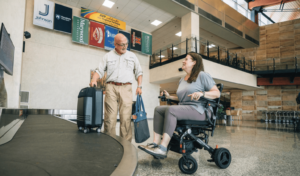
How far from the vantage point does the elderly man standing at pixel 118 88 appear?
234 cm

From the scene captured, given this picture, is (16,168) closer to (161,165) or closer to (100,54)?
(161,165)

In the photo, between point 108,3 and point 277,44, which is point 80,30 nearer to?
point 108,3

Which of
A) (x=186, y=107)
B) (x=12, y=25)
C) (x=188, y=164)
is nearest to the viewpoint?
(x=188, y=164)

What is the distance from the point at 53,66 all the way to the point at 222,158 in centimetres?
883

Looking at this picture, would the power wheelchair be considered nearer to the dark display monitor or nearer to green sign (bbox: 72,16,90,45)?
the dark display monitor

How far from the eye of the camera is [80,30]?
29.6 feet

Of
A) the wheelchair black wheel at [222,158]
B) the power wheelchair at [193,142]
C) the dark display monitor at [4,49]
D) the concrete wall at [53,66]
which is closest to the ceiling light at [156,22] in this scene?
the concrete wall at [53,66]

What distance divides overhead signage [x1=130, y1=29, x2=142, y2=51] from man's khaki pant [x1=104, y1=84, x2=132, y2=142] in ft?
28.9

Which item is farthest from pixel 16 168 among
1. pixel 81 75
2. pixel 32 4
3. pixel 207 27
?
pixel 207 27

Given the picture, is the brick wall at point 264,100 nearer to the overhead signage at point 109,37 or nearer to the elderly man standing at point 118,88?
the overhead signage at point 109,37

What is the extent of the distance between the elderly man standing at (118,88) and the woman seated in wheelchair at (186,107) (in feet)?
1.95

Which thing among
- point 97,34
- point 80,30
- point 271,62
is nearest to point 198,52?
point 97,34

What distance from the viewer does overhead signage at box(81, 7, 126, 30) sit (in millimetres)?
9234

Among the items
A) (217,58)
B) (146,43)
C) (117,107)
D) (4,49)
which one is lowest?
(117,107)
